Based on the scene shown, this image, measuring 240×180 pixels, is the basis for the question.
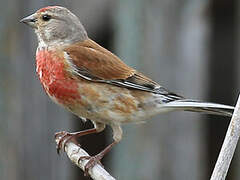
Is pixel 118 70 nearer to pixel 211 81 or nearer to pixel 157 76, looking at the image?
pixel 157 76

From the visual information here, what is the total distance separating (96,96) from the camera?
4926 millimetres

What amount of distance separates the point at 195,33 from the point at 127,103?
5.86 feet

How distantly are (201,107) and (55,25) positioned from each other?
3.64 feet

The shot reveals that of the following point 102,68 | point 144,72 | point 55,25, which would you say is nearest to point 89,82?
point 102,68

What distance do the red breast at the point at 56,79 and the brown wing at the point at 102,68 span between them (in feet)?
0.34

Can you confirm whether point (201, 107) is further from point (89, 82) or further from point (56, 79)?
point (56, 79)

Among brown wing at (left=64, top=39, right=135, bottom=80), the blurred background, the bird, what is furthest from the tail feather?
the blurred background

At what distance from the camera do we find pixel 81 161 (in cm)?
460

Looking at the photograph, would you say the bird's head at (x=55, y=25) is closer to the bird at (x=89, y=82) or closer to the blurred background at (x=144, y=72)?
the bird at (x=89, y=82)

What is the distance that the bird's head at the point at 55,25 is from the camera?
5064mm

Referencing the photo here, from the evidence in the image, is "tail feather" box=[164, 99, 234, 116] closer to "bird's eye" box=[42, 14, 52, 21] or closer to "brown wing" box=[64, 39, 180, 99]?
"brown wing" box=[64, 39, 180, 99]

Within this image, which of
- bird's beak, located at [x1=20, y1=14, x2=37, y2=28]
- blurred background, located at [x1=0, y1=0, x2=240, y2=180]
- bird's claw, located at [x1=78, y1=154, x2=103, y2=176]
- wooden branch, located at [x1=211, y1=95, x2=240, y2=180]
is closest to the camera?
wooden branch, located at [x1=211, y1=95, x2=240, y2=180]

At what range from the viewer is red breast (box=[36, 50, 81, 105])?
15.8ft

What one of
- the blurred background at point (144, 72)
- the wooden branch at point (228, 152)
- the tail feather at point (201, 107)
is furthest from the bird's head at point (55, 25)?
the wooden branch at point (228, 152)
